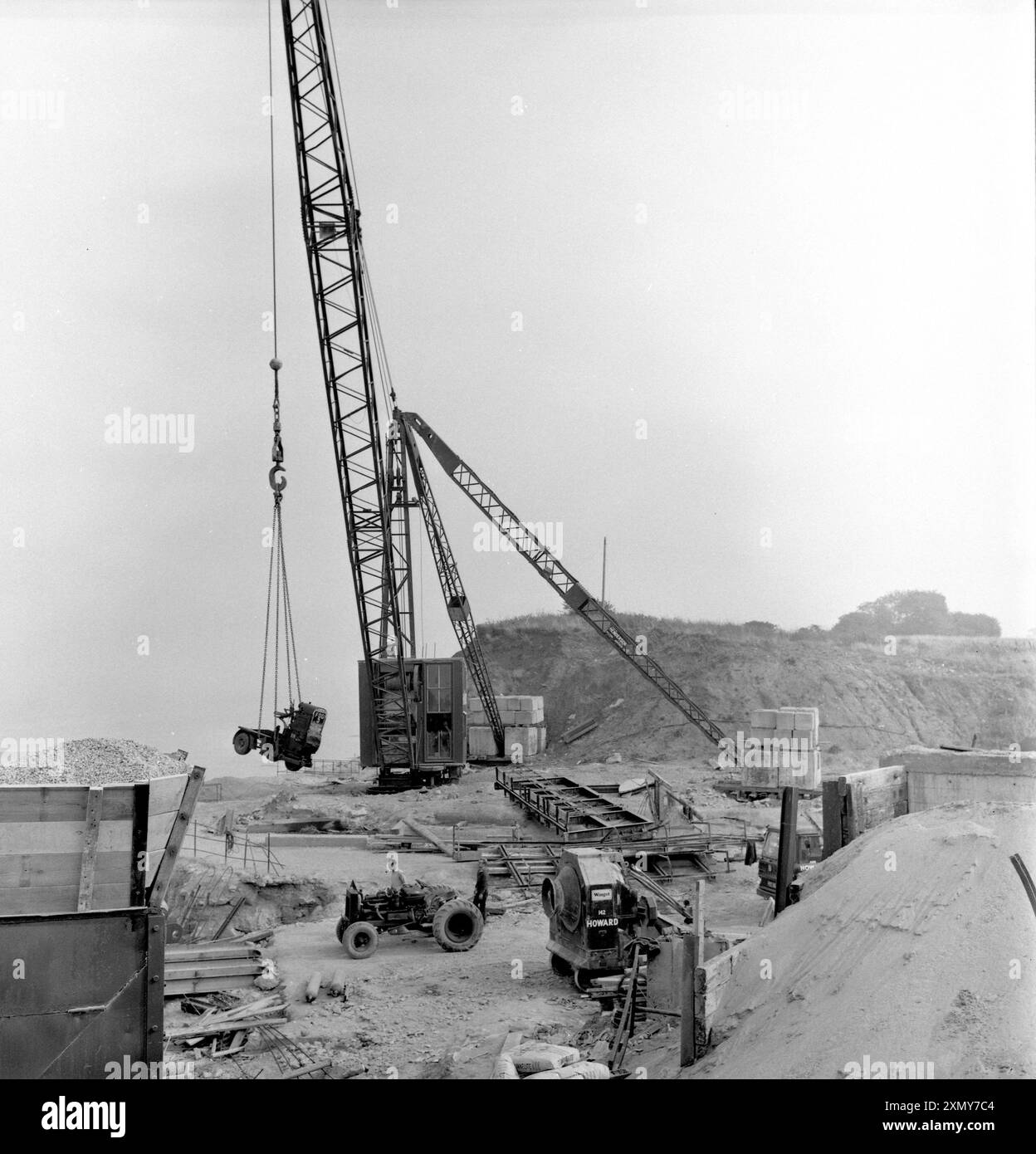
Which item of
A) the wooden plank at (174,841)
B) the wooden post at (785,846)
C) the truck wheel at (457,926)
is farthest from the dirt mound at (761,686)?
the wooden plank at (174,841)

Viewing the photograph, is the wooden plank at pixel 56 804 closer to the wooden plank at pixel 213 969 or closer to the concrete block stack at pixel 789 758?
the wooden plank at pixel 213 969

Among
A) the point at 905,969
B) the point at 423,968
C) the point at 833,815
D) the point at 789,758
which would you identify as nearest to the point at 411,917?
the point at 423,968

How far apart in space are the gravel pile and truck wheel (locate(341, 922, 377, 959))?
3.89 meters

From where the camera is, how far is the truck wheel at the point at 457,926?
50.3 feet

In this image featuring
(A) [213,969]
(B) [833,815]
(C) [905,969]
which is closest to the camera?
(C) [905,969]

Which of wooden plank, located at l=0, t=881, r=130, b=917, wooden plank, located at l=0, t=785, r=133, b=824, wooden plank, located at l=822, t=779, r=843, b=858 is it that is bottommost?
wooden plank, located at l=822, t=779, r=843, b=858

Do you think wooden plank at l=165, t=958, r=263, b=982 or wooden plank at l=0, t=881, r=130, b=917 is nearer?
wooden plank at l=0, t=881, r=130, b=917

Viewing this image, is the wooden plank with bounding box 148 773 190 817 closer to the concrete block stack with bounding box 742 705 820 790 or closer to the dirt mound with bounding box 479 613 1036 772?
the concrete block stack with bounding box 742 705 820 790

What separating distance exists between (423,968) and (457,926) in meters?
0.98

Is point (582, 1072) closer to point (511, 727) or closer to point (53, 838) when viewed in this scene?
point (53, 838)

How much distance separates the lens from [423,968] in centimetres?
1466

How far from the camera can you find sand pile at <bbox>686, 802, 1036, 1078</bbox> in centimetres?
739

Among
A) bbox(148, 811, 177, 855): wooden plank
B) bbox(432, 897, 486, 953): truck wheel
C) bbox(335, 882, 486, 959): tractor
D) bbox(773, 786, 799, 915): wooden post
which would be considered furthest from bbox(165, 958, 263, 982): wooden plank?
bbox(773, 786, 799, 915): wooden post
